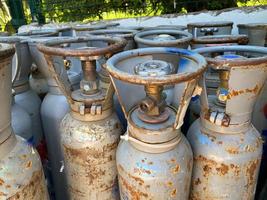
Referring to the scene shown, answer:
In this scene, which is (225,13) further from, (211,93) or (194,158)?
(194,158)

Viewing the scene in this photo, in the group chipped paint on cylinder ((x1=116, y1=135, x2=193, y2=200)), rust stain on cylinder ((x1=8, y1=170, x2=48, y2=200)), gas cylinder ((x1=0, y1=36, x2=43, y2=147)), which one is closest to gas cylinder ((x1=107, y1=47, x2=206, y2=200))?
chipped paint on cylinder ((x1=116, y1=135, x2=193, y2=200))

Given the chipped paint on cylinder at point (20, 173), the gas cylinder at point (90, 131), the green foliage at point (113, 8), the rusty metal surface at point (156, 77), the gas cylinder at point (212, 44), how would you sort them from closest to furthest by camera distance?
1. the rusty metal surface at point (156, 77)
2. the chipped paint on cylinder at point (20, 173)
3. the gas cylinder at point (90, 131)
4. the gas cylinder at point (212, 44)
5. the green foliage at point (113, 8)

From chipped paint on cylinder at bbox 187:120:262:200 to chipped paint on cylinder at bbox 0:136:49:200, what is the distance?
1.37 feet

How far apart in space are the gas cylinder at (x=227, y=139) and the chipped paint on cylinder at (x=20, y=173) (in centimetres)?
42

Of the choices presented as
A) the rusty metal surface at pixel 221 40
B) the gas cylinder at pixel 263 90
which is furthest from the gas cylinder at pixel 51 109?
the gas cylinder at pixel 263 90

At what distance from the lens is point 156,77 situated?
56 cm

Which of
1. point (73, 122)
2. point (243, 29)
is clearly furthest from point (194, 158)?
point (243, 29)

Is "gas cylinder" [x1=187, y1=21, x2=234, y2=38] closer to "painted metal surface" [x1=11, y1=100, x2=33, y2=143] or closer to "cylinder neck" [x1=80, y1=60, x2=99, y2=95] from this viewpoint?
"cylinder neck" [x1=80, y1=60, x2=99, y2=95]

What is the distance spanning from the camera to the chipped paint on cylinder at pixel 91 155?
831mm

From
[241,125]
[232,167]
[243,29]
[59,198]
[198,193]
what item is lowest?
[59,198]

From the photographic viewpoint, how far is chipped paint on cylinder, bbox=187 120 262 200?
742mm

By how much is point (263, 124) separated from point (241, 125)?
0.36 meters

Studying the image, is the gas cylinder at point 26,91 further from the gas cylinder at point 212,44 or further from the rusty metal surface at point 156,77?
the gas cylinder at point 212,44

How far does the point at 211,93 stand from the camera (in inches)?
36.2
